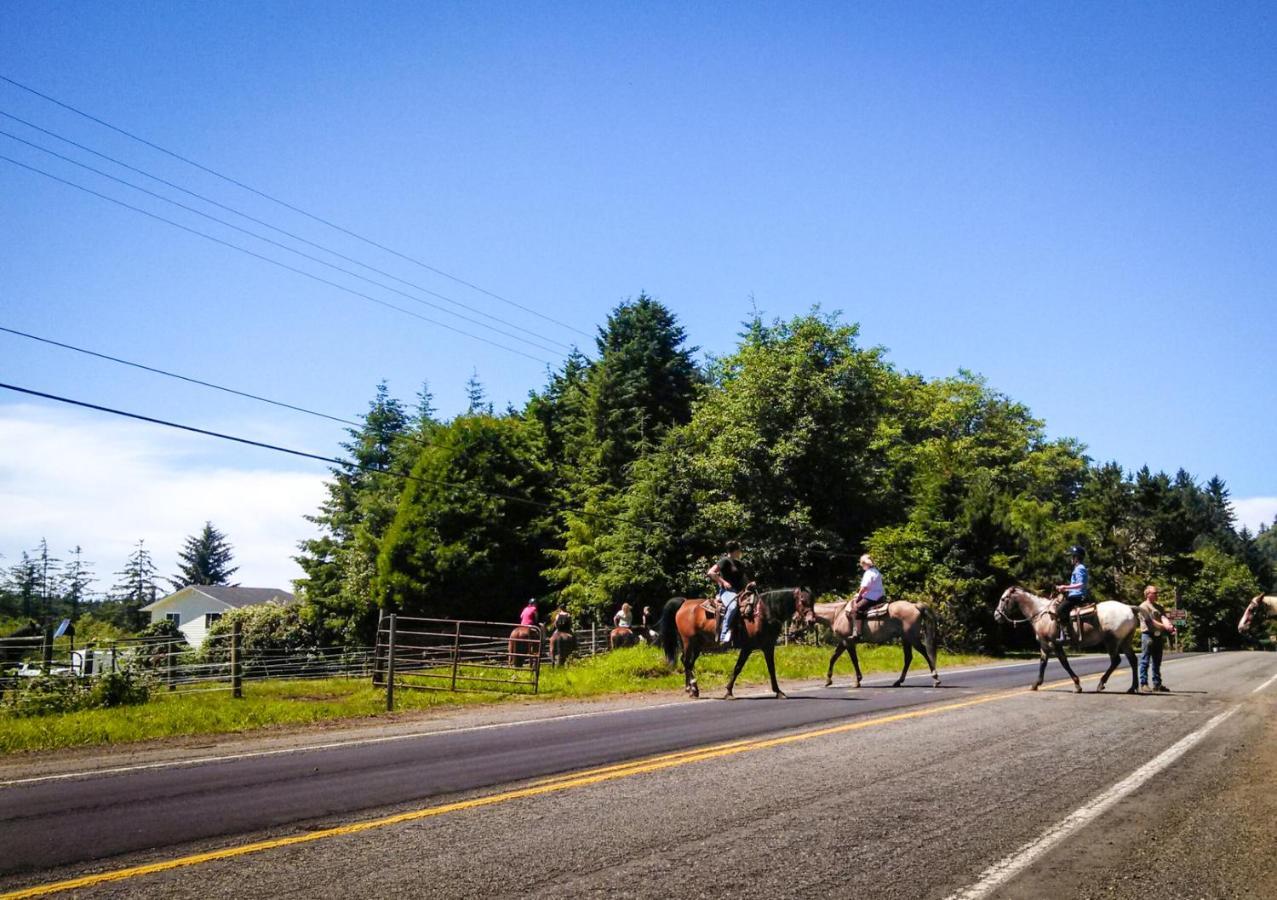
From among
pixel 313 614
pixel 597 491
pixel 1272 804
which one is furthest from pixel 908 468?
pixel 1272 804

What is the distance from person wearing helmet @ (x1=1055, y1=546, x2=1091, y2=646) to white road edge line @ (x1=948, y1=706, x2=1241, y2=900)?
8.04 metres

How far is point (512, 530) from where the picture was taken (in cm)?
5503

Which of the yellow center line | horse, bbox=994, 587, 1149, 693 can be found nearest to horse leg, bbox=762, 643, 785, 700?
the yellow center line

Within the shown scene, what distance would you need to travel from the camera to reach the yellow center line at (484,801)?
521cm

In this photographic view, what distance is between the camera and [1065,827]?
6.38 metres

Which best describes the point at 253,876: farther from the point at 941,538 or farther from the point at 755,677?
the point at 941,538

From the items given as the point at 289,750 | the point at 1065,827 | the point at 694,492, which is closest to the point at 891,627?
the point at 289,750

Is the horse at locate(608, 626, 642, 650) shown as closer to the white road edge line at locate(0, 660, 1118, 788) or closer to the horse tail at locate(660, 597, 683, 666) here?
the horse tail at locate(660, 597, 683, 666)

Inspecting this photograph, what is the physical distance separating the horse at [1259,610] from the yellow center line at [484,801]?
511 centimetres

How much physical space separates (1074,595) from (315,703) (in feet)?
50.6

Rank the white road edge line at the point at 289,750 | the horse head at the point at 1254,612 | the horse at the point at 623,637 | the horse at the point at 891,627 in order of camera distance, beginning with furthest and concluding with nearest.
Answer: the horse at the point at 623,637
the horse at the point at 891,627
the horse head at the point at 1254,612
the white road edge line at the point at 289,750

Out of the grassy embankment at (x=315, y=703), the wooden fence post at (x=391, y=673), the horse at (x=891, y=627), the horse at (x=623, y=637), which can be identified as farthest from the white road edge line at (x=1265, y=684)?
the horse at (x=623, y=637)

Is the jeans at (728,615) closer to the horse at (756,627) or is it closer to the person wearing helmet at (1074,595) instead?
the horse at (756,627)

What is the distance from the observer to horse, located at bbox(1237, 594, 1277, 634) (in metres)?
13.0
